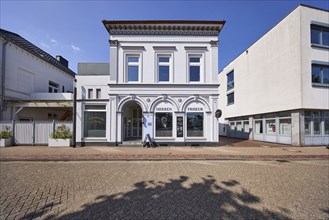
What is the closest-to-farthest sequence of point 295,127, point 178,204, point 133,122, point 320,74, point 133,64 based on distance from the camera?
point 178,204 < point 133,64 < point 295,127 < point 320,74 < point 133,122

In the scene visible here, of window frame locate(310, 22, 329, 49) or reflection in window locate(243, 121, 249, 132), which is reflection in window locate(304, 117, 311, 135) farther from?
reflection in window locate(243, 121, 249, 132)

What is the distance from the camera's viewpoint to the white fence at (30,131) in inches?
507

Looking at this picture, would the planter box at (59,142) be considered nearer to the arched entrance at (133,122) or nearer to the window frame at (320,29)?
the arched entrance at (133,122)

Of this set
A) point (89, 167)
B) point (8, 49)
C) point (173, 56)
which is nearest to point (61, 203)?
point (89, 167)

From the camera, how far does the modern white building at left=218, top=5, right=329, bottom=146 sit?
43.9 ft

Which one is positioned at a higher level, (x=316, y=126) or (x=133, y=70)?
(x=133, y=70)

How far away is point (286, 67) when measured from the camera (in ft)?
47.3

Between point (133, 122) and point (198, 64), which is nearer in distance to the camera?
point (198, 64)

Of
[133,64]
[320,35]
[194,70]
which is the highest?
[320,35]

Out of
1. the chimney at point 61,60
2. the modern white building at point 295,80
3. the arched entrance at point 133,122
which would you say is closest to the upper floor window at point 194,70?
the arched entrance at point 133,122

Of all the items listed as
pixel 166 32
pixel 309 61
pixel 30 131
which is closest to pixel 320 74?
pixel 309 61

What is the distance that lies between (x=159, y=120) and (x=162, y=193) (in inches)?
353

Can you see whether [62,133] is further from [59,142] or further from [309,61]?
[309,61]

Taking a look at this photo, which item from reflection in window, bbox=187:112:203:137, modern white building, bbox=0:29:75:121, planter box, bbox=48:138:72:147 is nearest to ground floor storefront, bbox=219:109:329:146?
reflection in window, bbox=187:112:203:137
